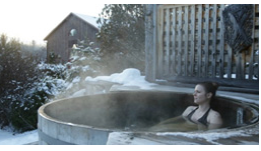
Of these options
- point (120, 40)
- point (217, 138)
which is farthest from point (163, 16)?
point (217, 138)

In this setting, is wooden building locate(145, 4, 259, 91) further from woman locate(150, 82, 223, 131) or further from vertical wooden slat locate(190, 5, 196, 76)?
woman locate(150, 82, 223, 131)

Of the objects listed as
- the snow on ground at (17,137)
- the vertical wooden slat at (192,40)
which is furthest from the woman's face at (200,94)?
the snow on ground at (17,137)

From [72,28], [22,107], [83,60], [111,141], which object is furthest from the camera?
[72,28]

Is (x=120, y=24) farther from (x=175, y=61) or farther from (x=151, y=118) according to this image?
(x=151, y=118)

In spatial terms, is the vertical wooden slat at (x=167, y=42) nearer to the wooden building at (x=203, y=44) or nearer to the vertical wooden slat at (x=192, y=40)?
the wooden building at (x=203, y=44)

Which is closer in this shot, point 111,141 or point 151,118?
point 111,141

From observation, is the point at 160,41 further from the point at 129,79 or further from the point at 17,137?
the point at 17,137

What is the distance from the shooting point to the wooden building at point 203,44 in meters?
3.06

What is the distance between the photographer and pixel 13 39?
4703mm

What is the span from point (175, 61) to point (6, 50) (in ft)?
9.75

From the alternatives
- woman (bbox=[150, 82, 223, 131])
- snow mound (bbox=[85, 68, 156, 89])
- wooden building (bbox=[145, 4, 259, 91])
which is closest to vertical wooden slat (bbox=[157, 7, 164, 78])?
wooden building (bbox=[145, 4, 259, 91])

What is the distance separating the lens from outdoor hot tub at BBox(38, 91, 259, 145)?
4.14ft

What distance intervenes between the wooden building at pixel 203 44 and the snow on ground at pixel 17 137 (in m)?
1.91

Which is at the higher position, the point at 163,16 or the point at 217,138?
the point at 163,16
